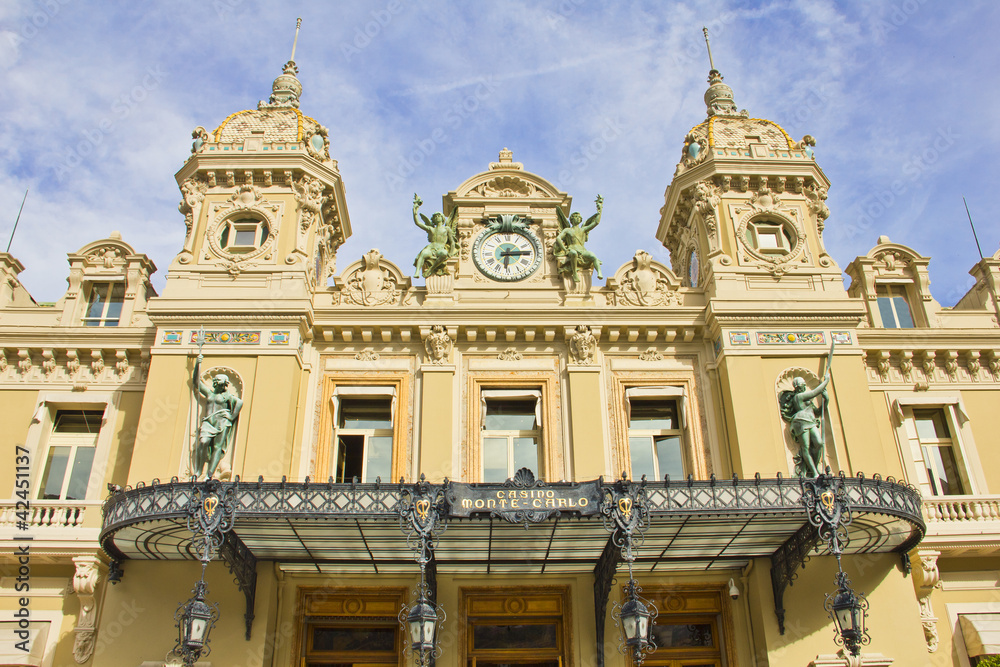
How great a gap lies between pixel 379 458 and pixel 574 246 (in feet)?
21.2

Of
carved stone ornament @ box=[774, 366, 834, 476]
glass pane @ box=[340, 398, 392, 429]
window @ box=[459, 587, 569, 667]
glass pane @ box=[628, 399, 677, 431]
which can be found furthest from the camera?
glass pane @ box=[628, 399, 677, 431]

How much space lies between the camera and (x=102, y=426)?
18.0 metres

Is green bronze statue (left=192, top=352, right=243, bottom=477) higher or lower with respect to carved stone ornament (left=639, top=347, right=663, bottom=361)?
lower

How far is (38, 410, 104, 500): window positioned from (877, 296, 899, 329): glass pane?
1789cm

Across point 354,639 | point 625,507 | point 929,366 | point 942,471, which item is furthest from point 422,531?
point 929,366

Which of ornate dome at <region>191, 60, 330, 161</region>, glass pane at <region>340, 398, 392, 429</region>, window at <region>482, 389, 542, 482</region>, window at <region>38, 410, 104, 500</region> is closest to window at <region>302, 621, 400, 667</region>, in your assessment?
window at <region>482, 389, 542, 482</region>

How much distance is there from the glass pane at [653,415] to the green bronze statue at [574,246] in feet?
10.2

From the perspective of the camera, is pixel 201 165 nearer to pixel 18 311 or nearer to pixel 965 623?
pixel 18 311

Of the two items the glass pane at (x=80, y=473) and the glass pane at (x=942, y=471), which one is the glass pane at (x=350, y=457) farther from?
the glass pane at (x=942, y=471)

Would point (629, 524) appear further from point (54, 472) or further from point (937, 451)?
point (54, 472)

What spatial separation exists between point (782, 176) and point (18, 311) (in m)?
17.7

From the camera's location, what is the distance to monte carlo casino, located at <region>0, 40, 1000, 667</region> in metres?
14.3

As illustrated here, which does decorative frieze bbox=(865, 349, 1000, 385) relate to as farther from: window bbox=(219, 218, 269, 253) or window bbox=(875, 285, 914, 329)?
window bbox=(219, 218, 269, 253)

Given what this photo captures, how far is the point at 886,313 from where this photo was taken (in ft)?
67.1
